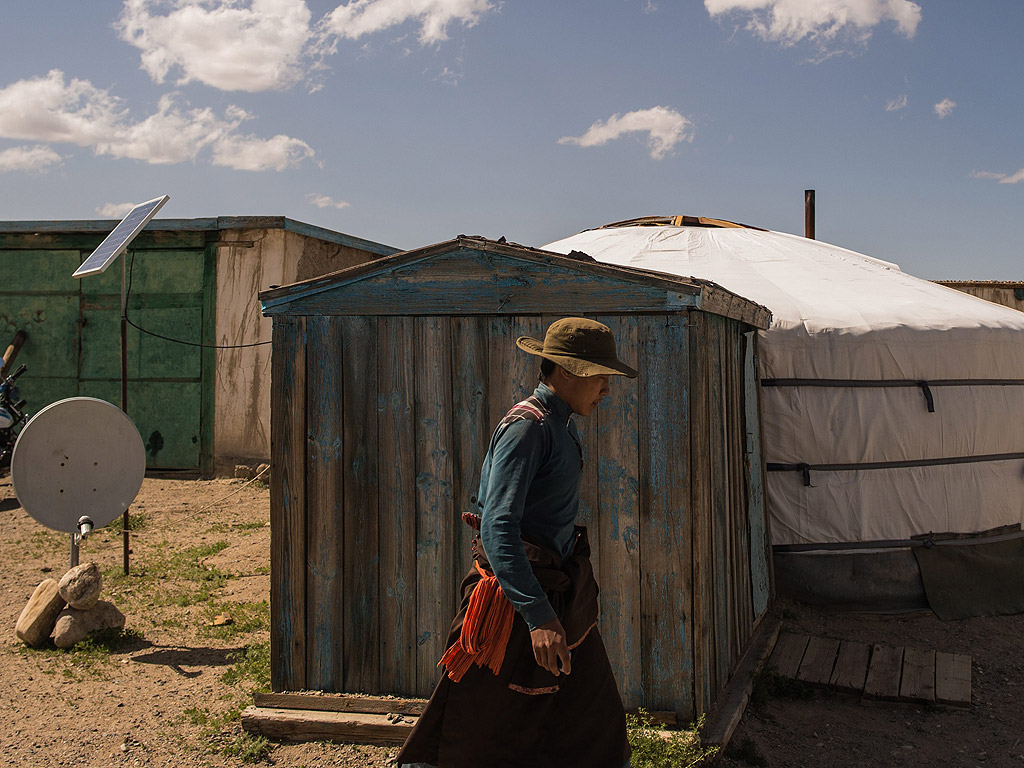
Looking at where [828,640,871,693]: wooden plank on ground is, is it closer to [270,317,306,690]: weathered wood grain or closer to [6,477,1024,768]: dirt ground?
[6,477,1024,768]: dirt ground

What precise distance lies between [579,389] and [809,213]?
838 cm

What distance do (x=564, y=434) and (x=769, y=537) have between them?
10.9 feet

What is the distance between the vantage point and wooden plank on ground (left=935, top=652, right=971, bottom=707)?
3967 mm

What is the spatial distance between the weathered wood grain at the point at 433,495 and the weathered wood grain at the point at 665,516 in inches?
28.5

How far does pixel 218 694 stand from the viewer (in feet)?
12.9

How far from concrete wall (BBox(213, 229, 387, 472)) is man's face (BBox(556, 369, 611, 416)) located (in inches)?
283

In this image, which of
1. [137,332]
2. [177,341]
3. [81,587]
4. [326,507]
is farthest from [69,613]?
[137,332]

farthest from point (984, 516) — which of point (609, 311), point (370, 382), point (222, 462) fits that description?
point (222, 462)

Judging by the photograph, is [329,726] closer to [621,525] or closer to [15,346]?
[621,525]

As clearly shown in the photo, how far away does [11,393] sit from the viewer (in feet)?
28.8

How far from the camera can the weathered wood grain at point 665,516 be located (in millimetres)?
3174

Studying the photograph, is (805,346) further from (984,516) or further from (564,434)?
(564,434)

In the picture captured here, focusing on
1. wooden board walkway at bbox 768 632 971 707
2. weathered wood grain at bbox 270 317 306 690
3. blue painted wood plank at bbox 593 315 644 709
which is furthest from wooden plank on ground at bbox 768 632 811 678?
weathered wood grain at bbox 270 317 306 690

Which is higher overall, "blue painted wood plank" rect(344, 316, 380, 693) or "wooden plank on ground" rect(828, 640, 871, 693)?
"blue painted wood plank" rect(344, 316, 380, 693)
